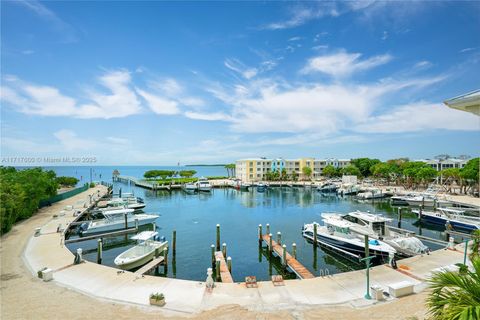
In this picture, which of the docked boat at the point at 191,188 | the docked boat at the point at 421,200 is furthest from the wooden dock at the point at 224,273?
the docked boat at the point at 191,188

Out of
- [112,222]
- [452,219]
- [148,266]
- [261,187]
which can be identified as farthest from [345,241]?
[261,187]

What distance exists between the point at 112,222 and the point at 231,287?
25.3 meters

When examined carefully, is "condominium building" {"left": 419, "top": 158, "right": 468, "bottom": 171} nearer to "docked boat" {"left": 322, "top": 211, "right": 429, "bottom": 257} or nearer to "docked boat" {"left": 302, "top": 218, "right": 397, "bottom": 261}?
"docked boat" {"left": 322, "top": 211, "right": 429, "bottom": 257}

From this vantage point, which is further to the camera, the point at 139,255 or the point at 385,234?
the point at 385,234

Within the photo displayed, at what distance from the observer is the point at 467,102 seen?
19.9 feet

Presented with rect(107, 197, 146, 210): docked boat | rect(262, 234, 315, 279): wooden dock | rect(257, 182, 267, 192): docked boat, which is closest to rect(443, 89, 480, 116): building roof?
rect(262, 234, 315, 279): wooden dock

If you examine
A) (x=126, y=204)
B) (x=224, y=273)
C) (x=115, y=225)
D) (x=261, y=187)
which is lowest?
(x=224, y=273)

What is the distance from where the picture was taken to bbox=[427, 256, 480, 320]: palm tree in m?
4.60

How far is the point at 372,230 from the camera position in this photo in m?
27.8

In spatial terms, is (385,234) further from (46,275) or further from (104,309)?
(46,275)

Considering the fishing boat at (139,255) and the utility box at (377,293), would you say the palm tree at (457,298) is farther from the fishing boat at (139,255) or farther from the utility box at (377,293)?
the fishing boat at (139,255)

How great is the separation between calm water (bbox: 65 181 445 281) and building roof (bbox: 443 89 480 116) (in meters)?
18.6

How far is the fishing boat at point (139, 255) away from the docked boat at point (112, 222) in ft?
35.8

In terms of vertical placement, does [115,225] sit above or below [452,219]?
below
